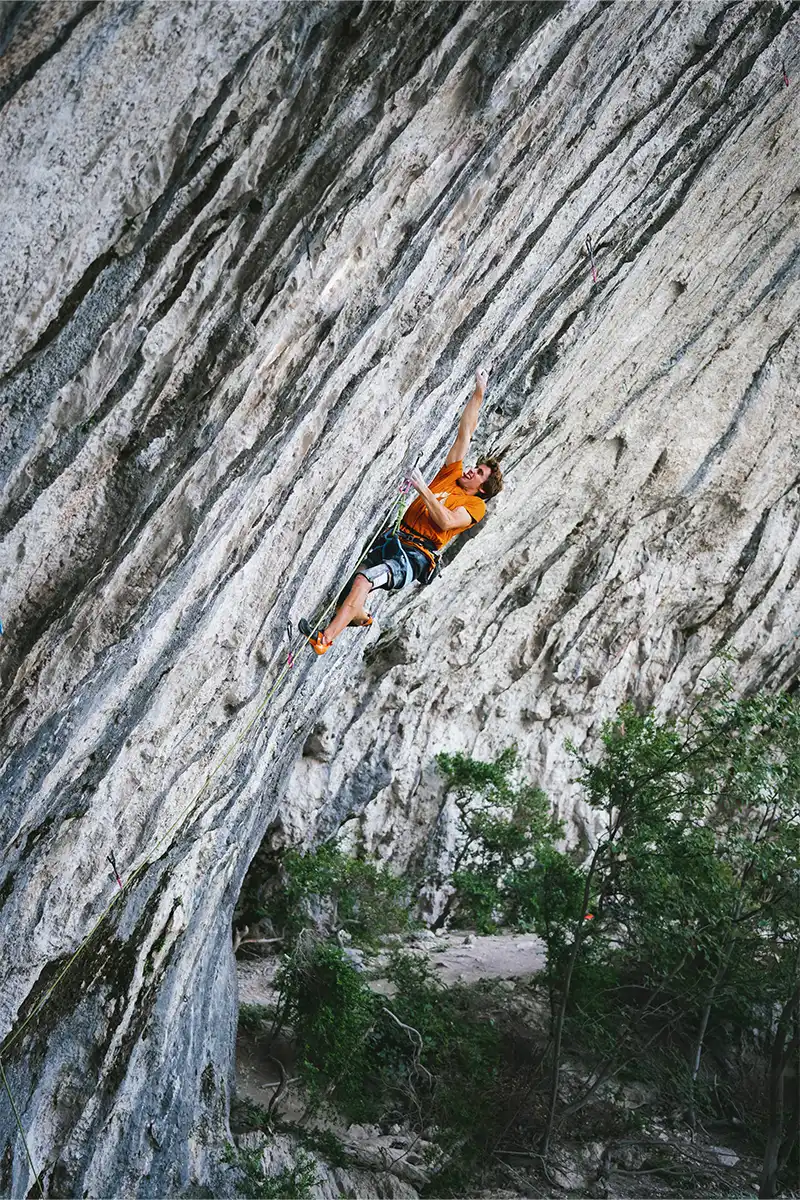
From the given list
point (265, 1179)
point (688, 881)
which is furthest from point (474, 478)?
point (265, 1179)

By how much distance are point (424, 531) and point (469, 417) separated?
3.06 feet

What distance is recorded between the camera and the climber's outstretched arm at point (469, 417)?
7305mm

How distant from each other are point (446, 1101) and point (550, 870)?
2.73 meters

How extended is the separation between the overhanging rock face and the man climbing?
213mm

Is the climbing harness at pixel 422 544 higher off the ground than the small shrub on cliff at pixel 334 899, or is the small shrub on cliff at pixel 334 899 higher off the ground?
the climbing harness at pixel 422 544

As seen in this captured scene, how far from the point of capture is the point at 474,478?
7477 millimetres

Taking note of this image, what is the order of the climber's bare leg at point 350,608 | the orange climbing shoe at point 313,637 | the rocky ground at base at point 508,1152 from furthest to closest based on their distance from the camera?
the rocky ground at base at point 508,1152, the climber's bare leg at point 350,608, the orange climbing shoe at point 313,637

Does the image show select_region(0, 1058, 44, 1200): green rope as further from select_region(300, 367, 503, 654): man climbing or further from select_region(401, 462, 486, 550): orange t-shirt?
select_region(401, 462, 486, 550): orange t-shirt

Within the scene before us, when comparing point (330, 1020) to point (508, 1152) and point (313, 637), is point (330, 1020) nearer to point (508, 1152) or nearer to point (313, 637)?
point (508, 1152)

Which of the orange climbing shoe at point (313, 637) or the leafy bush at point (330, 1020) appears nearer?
the orange climbing shoe at point (313, 637)

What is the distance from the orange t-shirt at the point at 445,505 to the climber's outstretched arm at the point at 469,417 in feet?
0.32

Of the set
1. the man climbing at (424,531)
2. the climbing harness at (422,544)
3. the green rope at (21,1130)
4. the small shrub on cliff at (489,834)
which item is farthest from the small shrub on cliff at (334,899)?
the climbing harness at (422,544)

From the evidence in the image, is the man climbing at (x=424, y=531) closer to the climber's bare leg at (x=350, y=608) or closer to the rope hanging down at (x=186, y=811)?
the climber's bare leg at (x=350, y=608)

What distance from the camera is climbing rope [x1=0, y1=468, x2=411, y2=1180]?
635 cm
